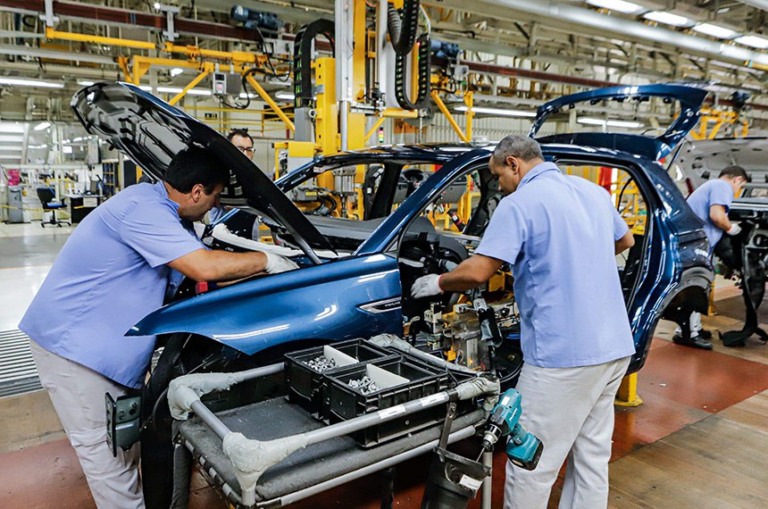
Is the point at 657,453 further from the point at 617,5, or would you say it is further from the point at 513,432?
the point at 617,5

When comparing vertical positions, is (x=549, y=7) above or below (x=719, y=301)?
above

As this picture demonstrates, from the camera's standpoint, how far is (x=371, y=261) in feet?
7.98

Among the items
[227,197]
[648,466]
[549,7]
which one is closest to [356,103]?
[549,7]

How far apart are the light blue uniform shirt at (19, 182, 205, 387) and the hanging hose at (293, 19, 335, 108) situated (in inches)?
170

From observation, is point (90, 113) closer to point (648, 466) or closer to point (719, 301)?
point (648, 466)

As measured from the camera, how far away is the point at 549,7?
24.3ft

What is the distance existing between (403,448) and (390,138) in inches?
588

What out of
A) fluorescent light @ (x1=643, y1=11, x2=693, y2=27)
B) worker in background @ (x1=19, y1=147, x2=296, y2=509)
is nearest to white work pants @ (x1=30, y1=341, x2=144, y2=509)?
worker in background @ (x1=19, y1=147, x2=296, y2=509)


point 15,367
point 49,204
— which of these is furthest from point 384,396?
point 49,204

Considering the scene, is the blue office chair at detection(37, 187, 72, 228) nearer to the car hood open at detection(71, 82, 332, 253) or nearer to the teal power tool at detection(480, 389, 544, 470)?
the car hood open at detection(71, 82, 332, 253)

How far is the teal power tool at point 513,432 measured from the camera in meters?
1.66

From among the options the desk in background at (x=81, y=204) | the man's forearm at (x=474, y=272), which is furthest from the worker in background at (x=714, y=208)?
the desk in background at (x=81, y=204)

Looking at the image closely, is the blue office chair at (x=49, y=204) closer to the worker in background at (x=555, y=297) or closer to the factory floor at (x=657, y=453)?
the factory floor at (x=657, y=453)

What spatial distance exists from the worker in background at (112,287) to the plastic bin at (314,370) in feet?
1.43
